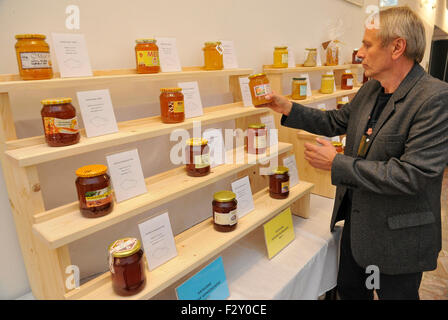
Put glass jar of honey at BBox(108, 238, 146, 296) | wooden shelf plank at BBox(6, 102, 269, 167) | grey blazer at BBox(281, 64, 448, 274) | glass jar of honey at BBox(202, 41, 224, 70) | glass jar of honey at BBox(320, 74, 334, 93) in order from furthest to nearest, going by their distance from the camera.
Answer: glass jar of honey at BBox(320, 74, 334, 93) < glass jar of honey at BBox(202, 41, 224, 70) < grey blazer at BBox(281, 64, 448, 274) < glass jar of honey at BBox(108, 238, 146, 296) < wooden shelf plank at BBox(6, 102, 269, 167)

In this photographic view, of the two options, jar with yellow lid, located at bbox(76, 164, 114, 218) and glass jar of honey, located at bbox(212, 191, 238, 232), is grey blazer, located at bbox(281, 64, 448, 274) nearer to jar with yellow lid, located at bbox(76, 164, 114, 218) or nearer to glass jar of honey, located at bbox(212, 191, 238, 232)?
glass jar of honey, located at bbox(212, 191, 238, 232)

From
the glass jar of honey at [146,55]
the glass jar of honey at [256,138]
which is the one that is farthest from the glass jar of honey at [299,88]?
the glass jar of honey at [146,55]

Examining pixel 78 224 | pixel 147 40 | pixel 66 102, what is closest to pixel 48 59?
pixel 66 102

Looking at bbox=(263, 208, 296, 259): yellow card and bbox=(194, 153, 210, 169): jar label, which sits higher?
bbox=(194, 153, 210, 169): jar label

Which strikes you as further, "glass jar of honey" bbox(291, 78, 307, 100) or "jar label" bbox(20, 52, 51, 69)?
"glass jar of honey" bbox(291, 78, 307, 100)

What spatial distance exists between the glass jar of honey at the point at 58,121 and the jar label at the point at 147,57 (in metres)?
0.34

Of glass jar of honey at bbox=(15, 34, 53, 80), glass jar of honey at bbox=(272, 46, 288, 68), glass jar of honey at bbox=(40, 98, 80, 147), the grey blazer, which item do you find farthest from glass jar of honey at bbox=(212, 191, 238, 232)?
glass jar of honey at bbox=(272, 46, 288, 68)

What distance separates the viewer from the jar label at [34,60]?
2.95 ft

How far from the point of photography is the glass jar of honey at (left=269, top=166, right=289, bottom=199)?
1.61 m

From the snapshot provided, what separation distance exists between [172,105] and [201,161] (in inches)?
10.1

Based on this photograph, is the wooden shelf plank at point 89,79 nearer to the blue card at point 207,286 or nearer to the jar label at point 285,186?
the jar label at point 285,186

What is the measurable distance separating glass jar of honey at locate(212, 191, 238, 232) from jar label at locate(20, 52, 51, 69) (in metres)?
0.79
